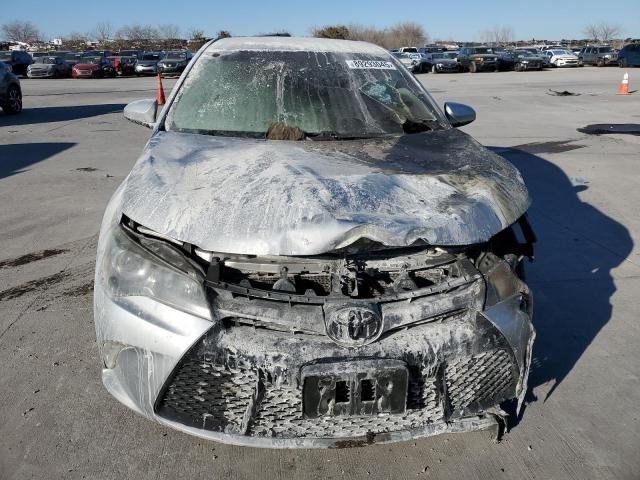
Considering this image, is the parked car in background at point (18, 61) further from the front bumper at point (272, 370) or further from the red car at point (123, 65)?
the front bumper at point (272, 370)

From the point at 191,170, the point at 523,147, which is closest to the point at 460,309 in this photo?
the point at 191,170

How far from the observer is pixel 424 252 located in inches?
96.0

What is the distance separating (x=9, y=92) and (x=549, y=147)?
11641mm

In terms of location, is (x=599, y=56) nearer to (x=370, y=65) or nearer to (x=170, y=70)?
(x=170, y=70)

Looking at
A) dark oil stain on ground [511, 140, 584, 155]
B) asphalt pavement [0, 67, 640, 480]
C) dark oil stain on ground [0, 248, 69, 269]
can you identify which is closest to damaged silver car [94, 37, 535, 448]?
asphalt pavement [0, 67, 640, 480]

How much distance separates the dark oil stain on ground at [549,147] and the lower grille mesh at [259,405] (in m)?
7.48

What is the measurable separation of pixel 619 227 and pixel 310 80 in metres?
3.39

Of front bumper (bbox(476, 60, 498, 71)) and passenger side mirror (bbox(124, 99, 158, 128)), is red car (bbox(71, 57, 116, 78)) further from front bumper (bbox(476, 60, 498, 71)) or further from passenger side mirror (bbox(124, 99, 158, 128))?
passenger side mirror (bbox(124, 99, 158, 128))

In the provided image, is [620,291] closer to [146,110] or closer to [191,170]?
[191,170]

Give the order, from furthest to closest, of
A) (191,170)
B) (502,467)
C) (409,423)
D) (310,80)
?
1. (310,80)
2. (191,170)
3. (502,467)
4. (409,423)

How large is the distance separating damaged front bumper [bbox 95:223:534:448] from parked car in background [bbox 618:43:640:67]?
127 feet

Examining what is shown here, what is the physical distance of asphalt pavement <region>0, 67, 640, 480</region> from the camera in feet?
7.95

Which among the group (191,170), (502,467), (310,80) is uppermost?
(310,80)

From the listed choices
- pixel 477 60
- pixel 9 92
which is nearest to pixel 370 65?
pixel 9 92
